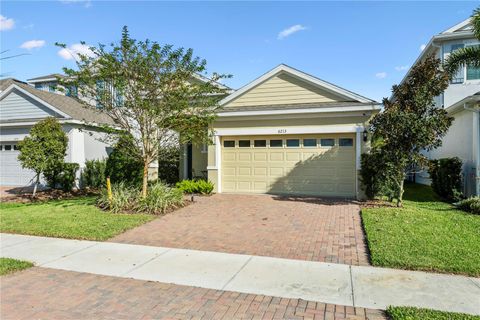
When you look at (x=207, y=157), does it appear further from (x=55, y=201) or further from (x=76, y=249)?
(x=76, y=249)

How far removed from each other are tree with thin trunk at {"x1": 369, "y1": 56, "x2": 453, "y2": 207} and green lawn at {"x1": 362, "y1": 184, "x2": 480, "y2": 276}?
1635mm

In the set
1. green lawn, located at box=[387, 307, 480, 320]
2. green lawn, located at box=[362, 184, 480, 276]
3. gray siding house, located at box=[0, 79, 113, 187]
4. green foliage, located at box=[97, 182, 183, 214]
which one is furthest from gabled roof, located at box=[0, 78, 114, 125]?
green lawn, located at box=[387, 307, 480, 320]

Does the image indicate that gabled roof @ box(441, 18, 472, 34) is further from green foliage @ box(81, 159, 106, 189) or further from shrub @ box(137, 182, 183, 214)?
green foliage @ box(81, 159, 106, 189)

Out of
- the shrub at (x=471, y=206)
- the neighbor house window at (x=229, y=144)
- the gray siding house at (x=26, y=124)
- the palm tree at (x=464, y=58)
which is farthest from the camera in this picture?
the gray siding house at (x=26, y=124)

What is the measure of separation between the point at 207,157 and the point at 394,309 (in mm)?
12654

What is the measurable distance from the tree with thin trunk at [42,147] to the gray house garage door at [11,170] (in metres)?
5.85

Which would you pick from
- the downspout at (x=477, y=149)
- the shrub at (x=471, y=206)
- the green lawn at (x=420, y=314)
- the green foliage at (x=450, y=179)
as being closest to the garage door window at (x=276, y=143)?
the green foliage at (x=450, y=179)

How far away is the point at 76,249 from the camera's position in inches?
274

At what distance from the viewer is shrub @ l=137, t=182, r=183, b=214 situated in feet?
35.0

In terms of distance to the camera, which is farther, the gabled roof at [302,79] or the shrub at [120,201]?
the gabled roof at [302,79]

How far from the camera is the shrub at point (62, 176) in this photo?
1611 centimetres

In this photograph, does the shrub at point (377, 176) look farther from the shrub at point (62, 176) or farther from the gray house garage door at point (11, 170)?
the gray house garage door at point (11, 170)

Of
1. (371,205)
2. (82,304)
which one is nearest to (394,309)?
(82,304)

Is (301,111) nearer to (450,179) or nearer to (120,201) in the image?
(450,179)
